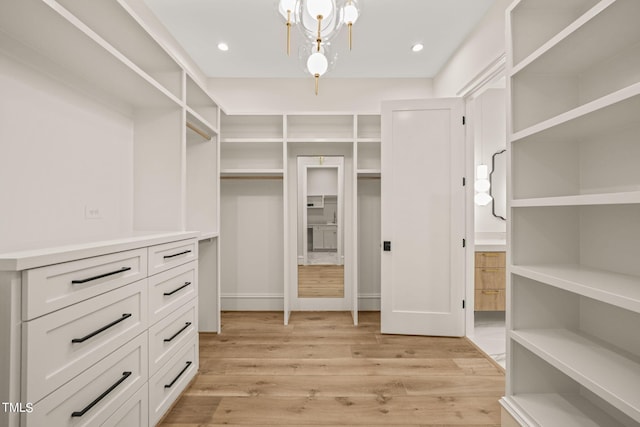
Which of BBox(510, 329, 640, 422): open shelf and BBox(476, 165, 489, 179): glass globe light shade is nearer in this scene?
BBox(510, 329, 640, 422): open shelf

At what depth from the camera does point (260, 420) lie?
173 centimetres

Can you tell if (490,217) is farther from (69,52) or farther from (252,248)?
(69,52)

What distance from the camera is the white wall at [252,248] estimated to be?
3660 millimetres

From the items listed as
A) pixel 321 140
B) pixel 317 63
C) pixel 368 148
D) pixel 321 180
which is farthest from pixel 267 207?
pixel 317 63

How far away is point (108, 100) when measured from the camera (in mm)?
1970

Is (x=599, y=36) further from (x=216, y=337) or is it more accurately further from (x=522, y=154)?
(x=216, y=337)

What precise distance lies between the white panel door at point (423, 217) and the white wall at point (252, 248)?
135 cm

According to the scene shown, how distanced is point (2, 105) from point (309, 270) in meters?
2.86

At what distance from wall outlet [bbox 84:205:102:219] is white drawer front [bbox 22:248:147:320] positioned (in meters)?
0.59

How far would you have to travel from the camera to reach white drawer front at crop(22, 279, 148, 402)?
96 centimetres

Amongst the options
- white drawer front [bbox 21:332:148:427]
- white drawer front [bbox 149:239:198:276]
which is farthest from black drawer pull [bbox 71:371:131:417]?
white drawer front [bbox 149:239:198:276]

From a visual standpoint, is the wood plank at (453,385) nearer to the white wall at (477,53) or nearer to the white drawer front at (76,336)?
the white drawer front at (76,336)

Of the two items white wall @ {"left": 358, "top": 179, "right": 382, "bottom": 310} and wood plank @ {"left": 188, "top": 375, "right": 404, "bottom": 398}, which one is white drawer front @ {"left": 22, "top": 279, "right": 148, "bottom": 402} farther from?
white wall @ {"left": 358, "top": 179, "right": 382, "bottom": 310}

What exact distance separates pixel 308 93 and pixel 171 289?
2.78m
